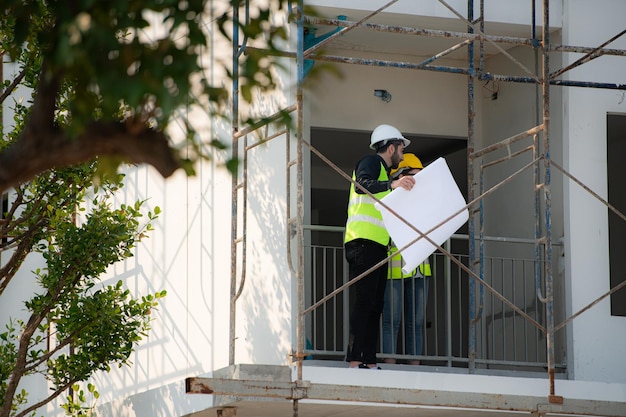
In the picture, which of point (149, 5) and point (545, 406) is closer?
point (149, 5)

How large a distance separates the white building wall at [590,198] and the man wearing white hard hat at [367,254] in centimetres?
205

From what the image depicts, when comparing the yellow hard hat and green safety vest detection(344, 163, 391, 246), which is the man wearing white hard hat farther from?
the yellow hard hat

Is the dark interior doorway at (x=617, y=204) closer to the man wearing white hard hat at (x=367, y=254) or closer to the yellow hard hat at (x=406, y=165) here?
the yellow hard hat at (x=406, y=165)

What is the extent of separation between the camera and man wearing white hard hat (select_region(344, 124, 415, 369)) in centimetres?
1107

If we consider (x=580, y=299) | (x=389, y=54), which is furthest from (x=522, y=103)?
(x=580, y=299)

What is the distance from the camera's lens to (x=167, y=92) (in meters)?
4.99

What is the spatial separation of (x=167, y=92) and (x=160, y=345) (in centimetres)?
914

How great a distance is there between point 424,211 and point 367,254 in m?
0.56

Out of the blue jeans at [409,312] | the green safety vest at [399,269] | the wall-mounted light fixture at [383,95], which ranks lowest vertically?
the blue jeans at [409,312]

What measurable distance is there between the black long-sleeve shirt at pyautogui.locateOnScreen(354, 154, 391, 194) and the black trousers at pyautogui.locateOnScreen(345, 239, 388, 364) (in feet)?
1.49

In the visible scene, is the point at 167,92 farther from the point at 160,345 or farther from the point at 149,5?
the point at 160,345

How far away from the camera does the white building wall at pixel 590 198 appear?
40.7 ft

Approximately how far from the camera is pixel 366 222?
11.2m

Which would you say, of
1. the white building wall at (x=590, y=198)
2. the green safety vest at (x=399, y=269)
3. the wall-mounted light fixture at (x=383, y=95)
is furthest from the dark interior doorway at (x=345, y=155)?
the green safety vest at (x=399, y=269)
